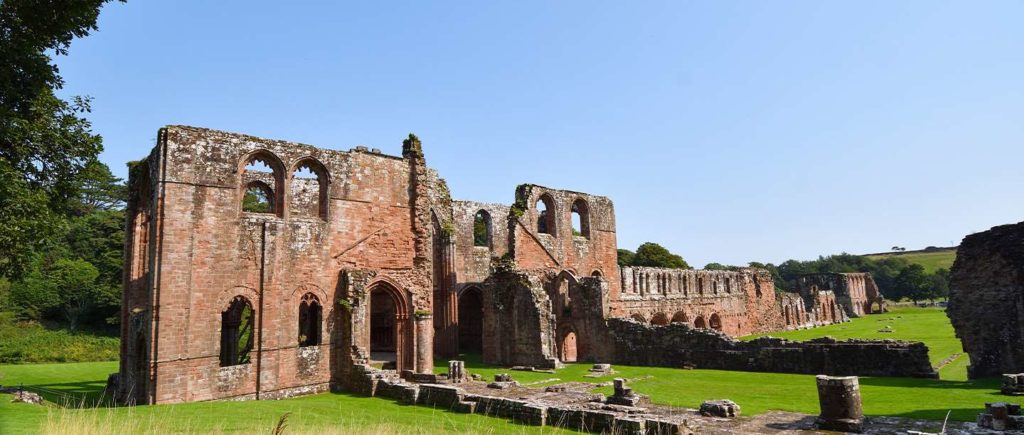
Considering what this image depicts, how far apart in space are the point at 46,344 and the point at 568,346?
1049 inches

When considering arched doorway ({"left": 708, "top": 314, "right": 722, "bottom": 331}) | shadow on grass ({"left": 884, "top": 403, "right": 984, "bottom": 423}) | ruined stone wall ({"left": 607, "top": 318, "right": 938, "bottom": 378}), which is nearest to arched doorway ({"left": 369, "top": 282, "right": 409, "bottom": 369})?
ruined stone wall ({"left": 607, "top": 318, "right": 938, "bottom": 378})

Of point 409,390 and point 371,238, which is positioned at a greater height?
point 371,238

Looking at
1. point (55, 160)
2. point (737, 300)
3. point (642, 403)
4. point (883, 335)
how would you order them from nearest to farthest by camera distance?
point (642, 403), point (55, 160), point (883, 335), point (737, 300)

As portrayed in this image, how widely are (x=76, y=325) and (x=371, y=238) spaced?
2759 cm

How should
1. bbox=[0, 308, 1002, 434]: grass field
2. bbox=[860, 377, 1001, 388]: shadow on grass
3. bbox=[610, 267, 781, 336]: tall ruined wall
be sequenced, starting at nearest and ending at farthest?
bbox=[0, 308, 1002, 434]: grass field < bbox=[860, 377, 1001, 388]: shadow on grass < bbox=[610, 267, 781, 336]: tall ruined wall

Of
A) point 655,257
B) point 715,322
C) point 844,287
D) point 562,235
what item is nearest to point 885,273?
point 844,287

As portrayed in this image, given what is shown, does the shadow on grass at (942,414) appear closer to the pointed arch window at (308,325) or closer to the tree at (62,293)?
the pointed arch window at (308,325)

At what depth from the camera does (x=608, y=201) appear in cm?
3114

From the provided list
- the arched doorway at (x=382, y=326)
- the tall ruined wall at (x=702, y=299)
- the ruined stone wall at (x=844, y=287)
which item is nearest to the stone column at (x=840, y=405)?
the arched doorway at (x=382, y=326)

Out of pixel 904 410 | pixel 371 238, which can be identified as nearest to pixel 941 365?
pixel 904 410

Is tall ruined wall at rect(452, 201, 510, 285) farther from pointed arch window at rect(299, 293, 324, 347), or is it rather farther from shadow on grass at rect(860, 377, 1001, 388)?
shadow on grass at rect(860, 377, 1001, 388)

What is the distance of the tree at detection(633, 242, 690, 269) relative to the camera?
58.2m

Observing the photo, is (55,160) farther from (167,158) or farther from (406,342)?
(406,342)

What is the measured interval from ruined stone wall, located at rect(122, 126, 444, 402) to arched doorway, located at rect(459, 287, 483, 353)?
10675mm
